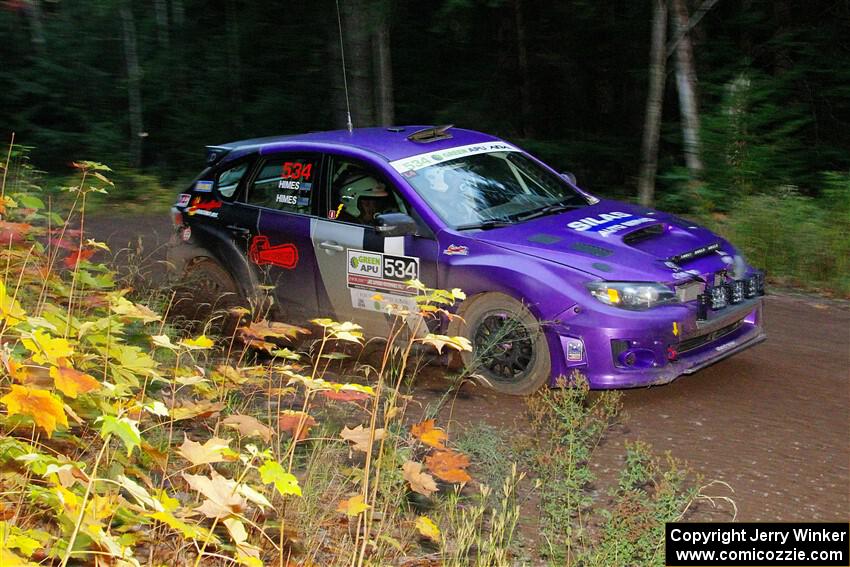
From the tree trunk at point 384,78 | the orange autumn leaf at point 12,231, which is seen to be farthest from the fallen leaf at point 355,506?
the tree trunk at point 384,78

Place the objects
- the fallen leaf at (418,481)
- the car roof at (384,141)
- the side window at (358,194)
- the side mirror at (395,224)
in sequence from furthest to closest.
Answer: the car roof at (384,141)
the side window at (358,194)
the side mirror at (395,224)
the fallen leaf at (418,481)

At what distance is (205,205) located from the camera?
27.6ft

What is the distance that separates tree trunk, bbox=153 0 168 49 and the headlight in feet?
62.0

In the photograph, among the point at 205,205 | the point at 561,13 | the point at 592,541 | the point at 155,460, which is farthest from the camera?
the point at 561,13

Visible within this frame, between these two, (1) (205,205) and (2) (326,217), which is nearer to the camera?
(2) (326,217)

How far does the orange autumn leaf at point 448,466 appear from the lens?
3.90 metres

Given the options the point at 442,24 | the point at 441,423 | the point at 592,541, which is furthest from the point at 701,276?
the point at 442,24

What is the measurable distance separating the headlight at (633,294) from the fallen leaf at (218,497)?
3446 millimetres

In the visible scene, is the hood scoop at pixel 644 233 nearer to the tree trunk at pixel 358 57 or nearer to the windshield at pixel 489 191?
the windshield at pixel 489 191

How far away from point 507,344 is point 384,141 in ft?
6.79

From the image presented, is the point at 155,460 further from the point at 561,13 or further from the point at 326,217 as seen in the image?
the point at 561,13

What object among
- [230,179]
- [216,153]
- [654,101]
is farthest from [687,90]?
[230,179]

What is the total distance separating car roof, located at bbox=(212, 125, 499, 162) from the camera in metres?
7.48

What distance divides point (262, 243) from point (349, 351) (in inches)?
42.5
